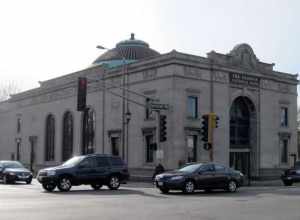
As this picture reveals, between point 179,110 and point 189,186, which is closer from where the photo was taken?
point 189,186

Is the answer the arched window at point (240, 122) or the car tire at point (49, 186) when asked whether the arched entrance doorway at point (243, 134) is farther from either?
the car tire at point (49, 186)

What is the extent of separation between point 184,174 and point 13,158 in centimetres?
4520

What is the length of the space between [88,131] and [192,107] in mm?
12903

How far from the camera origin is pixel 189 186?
23.7 metres

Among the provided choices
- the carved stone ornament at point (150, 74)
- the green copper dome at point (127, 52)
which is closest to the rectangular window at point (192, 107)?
the carved stone ornament at point (150, 74)

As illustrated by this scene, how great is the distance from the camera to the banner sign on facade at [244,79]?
4425 centimetres

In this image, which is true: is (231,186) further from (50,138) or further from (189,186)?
(50,138)

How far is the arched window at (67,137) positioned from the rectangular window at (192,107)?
16.5 metres

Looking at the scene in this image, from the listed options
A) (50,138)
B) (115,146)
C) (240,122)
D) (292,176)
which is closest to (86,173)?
(292,176)

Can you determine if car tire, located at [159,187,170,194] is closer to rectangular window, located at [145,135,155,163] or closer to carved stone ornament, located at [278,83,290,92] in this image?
rectangular window, located at [145,135,155,163]

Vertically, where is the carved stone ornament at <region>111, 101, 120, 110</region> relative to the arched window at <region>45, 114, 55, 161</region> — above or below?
above

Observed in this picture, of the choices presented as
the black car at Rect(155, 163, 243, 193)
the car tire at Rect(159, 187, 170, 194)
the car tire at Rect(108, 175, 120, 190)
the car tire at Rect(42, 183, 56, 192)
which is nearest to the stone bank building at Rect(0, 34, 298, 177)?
the car tire at Rect(108, 175, 120, 190)

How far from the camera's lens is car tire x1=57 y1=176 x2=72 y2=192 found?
81.4 feet

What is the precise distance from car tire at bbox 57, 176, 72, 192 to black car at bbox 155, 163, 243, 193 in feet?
13.9
